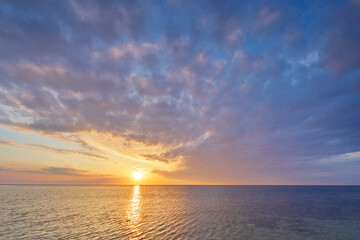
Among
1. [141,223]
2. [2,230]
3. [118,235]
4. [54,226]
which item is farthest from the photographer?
[141,223]

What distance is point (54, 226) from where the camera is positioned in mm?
31156

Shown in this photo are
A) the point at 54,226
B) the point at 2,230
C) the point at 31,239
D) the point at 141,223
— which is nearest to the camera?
the point at 31,239

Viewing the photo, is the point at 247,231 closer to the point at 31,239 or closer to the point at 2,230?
the point at 31,239

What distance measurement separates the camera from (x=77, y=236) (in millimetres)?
25797

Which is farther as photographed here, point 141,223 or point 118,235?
point 141,223

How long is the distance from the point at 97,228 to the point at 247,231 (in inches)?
985

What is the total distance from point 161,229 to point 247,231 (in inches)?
554

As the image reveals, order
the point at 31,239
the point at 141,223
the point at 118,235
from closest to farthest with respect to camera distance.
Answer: the point at 31,239, the point at 118,235, the point at 141,223

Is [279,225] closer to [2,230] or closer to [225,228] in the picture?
[225,228]

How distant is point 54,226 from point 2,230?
285 inches

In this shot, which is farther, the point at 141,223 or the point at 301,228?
the point at 141,223

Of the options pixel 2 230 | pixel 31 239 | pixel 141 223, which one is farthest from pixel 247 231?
pixel 2 230

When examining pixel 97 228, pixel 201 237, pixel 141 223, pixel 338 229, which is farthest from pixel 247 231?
pixel 97 228

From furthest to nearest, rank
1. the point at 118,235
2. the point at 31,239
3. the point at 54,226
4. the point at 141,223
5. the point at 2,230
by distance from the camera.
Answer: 1. the point at 141,223
2. the point at 54,226
3. the point at 2,230
4. the point at 118,235
5. the point at 31,239
